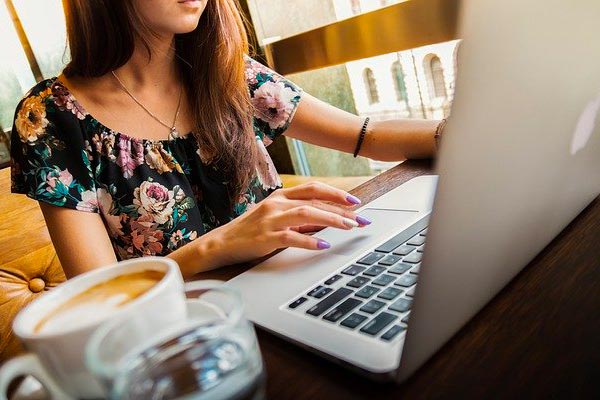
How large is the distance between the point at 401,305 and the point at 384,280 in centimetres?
5

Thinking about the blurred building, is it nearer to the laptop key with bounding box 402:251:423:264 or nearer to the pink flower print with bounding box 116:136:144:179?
the pink flower print with bounding box 116:136:144:179

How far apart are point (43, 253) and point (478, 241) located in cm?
143

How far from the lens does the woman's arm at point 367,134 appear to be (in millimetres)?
895

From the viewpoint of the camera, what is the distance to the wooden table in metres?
0.28

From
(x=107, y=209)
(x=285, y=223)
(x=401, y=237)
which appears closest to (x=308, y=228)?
(x=285, y=223)

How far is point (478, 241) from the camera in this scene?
290 millimetres

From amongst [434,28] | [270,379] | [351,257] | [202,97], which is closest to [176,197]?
[202,97]

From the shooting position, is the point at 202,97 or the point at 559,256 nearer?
the point at 559,256

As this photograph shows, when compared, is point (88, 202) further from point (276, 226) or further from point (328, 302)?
point (328, 302)

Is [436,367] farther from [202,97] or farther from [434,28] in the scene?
[434,28]

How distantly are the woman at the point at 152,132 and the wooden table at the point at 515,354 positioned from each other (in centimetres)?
39

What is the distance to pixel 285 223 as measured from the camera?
602mm

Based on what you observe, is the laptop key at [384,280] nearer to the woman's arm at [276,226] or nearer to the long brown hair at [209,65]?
the woman's arm at [276,226]

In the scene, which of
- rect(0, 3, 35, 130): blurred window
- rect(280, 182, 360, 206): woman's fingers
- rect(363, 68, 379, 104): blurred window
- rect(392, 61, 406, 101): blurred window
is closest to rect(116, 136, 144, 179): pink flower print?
rect(280, 182, 360, 206): woman's fingers
